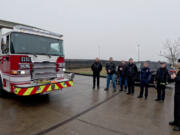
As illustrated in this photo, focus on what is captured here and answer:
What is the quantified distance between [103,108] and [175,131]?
204cm

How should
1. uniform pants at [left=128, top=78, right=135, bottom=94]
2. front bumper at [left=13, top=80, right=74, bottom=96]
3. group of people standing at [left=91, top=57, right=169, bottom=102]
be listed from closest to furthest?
front bumper at [left=13, top=80, right=74, bottom=96]
group of people standing at [left=91, top=57, right=169, bottom=102]
uniform pants at [left=128, top=78, right=135, bottom=94]

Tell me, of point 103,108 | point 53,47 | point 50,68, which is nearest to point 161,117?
point 103,108

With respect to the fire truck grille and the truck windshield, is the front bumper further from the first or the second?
the truck windshield

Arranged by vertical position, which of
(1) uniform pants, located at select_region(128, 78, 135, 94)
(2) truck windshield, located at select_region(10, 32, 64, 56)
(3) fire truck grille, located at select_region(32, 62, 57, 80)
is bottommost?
(1) uniform pants, located at select_region(128, 78, 135, 94)

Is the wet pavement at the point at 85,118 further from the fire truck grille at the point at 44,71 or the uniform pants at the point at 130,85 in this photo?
the uniform pants at the point at 130,85

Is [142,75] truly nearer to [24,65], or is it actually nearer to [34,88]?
[34,88]

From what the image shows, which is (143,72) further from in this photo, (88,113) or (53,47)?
(53,47)

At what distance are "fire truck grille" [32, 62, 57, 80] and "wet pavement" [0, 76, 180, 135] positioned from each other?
1040 mm

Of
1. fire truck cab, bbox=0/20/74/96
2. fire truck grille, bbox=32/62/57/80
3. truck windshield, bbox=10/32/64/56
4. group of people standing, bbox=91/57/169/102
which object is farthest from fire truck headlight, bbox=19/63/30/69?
group of people standing, bbox=91/57/169/102

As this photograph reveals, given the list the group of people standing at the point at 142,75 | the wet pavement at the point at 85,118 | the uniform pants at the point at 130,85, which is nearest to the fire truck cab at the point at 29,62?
the wet pavement at the point at 85,118

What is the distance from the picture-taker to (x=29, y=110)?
3.84 m

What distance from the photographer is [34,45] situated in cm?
420

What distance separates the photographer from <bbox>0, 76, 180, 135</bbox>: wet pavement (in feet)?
8.91

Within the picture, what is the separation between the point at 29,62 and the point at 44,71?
0.59 m
